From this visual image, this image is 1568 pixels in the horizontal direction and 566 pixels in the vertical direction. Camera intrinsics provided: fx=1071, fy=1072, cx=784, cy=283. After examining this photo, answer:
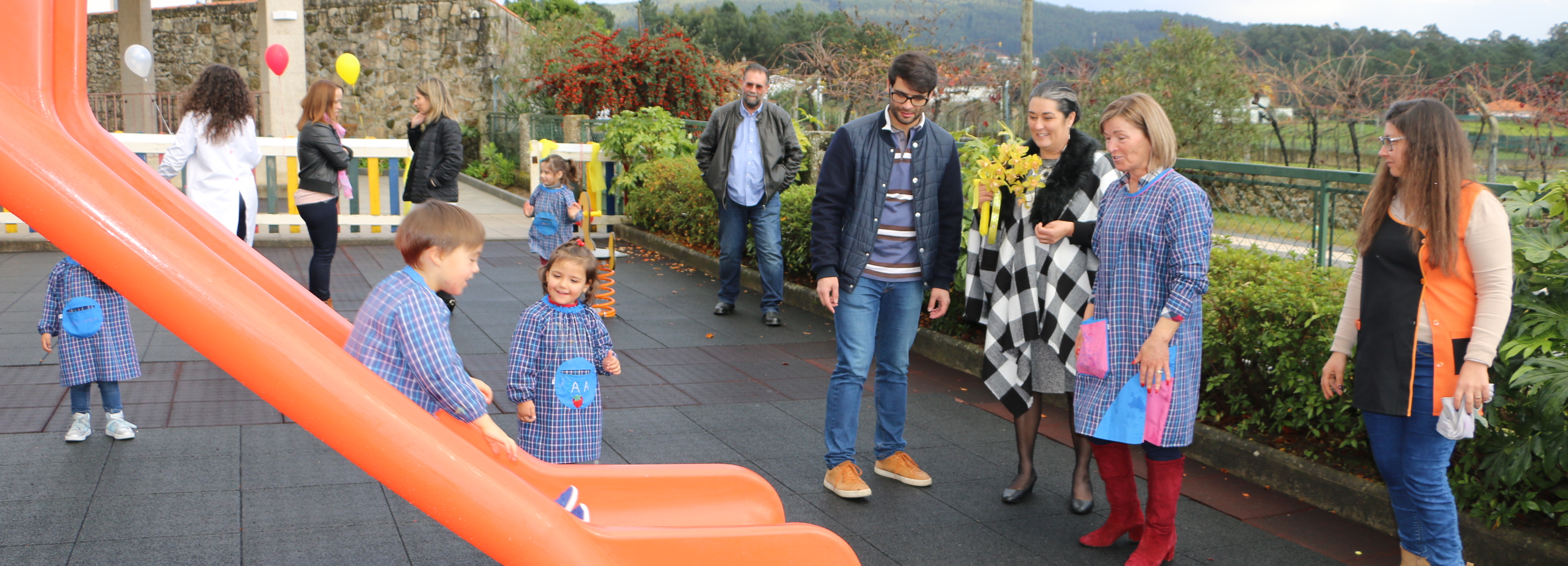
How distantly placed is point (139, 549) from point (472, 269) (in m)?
1.62

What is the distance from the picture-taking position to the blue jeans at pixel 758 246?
800 centimetres

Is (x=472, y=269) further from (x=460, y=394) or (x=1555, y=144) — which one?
(x=1555, y=144)

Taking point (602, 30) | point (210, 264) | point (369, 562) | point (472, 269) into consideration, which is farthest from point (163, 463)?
point (602, 30)

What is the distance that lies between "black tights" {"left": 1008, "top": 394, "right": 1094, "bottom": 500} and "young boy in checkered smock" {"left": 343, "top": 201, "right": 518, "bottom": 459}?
7.18 feet

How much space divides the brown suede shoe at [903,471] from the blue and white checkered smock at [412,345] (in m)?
2.11

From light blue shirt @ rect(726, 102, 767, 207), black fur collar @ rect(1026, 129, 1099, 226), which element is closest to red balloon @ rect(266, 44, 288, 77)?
light blue shirt @ rect(726, 102, 767, 207)

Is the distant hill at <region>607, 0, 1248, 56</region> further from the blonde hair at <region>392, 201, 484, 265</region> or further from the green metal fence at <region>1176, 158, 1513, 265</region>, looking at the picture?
the blonde hair at <region>392, 201, 484, 265</region>

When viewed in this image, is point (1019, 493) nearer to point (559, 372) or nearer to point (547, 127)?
point (559, 372)

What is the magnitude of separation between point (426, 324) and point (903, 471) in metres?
2.32

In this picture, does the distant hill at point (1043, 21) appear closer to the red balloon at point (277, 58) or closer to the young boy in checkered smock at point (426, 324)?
the red balloon at point (277, 58)

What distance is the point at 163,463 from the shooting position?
4.40 m

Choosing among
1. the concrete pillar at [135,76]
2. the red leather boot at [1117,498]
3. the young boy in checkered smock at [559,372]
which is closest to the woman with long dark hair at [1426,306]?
the red leather boot at [1117,498]

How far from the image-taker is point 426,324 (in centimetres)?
282

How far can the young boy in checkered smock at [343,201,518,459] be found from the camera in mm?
2811
